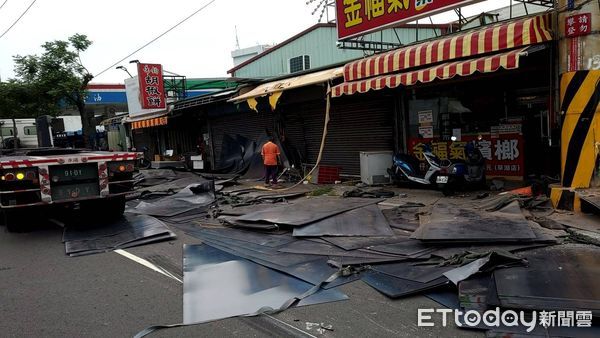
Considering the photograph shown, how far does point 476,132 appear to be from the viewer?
442 inches

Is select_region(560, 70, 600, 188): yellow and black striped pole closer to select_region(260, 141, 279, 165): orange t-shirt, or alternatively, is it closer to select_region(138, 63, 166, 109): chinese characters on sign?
select_region(260, 141, 279, 165): orange t-shirt

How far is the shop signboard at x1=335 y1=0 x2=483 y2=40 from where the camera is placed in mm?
9977

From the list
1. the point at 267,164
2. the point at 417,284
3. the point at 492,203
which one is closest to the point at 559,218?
the point at 492,203

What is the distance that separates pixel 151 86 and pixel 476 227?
1934 centimetres

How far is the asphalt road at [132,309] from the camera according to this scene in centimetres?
405

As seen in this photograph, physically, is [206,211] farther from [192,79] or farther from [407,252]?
[192,79]

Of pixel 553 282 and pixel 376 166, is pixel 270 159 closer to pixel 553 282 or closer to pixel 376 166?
pixel 376 166

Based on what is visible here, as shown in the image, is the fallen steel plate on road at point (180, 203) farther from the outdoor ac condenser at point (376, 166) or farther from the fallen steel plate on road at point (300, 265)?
the outdoor ac condenser at point (376, 166)

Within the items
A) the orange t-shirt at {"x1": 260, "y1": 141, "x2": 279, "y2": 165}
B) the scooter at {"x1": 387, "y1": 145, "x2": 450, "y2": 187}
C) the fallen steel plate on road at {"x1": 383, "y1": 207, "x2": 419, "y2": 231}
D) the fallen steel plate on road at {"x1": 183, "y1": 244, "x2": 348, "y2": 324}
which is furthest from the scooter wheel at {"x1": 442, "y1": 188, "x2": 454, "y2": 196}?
the orange t-shirt at {"x1": 260, "y1": 141, "x2": 279, "y2": 165}

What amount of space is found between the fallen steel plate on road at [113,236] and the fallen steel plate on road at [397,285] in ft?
13.1

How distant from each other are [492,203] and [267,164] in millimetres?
7604

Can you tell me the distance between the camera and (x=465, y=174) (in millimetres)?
9922

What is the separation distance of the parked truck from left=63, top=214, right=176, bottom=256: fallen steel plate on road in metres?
0.60

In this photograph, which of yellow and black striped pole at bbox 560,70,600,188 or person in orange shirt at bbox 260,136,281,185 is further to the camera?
person in orange shirt at bbox 260,136,281,185
